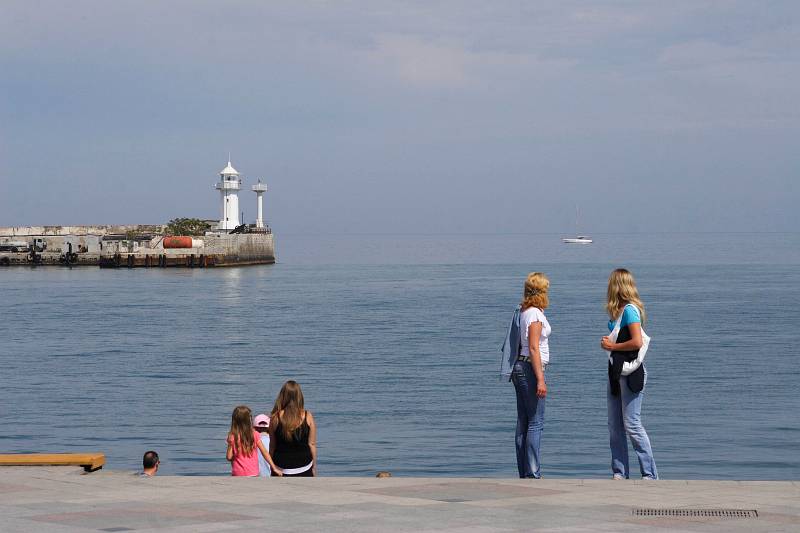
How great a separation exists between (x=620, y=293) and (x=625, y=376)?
77cm

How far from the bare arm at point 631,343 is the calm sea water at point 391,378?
30.7 feet

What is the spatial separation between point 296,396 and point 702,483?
3.73m

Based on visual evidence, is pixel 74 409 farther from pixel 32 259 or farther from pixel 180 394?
pixel 32 259

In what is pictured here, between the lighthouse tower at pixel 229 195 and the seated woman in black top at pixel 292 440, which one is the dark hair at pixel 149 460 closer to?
the seated woman in black top at pixel 292 440

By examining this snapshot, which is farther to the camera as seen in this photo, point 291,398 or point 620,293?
point 291,398

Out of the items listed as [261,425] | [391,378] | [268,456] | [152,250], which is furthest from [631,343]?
[152,250]

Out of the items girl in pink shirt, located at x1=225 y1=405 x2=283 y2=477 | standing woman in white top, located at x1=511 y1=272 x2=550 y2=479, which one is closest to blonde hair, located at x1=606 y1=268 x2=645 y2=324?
standing woman in white top, located at x1=511 y1=272 x2=550 y2=479

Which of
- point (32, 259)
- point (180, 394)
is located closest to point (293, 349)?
point (180, 394)

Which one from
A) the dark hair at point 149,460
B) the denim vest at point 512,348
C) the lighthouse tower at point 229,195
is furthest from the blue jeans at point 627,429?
the lighthouse tower at point 229,195

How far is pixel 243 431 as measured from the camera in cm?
1173

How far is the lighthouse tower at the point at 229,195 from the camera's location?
404 feet

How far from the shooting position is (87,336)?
49.1 m

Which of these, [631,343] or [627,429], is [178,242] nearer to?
[627,429]

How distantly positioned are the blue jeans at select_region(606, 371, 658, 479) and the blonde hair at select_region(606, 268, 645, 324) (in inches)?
25.4
